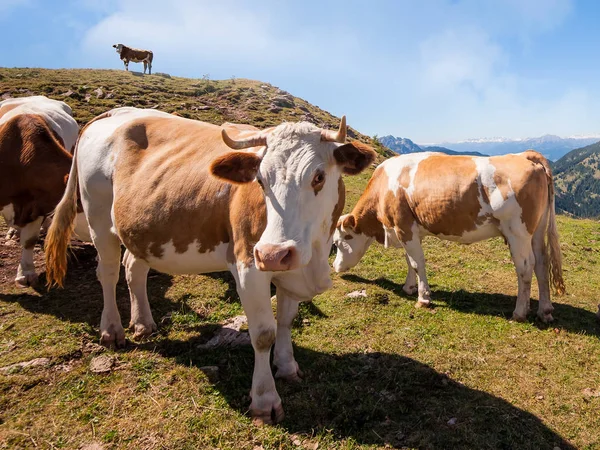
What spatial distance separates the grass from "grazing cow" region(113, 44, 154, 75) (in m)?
47.7

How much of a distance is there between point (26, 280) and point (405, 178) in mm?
7012

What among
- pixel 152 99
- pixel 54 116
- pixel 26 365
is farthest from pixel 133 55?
pixel 26 365

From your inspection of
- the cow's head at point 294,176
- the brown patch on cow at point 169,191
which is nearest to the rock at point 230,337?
the brown patch on cow at point 169,191

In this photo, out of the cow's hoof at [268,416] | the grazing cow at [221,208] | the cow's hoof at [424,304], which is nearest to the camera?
the grazing cow at [221,208]

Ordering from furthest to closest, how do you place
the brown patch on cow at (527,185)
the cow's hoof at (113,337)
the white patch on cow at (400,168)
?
1. the white patch on cow at (400,168)
2. the brown patch on cow at (527,185)
3. the cow's hoof at (113,337)

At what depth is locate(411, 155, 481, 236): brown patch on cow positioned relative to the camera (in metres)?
6.14

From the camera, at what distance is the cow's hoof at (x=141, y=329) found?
5.02m

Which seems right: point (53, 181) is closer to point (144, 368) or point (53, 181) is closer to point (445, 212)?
point (144, 368)

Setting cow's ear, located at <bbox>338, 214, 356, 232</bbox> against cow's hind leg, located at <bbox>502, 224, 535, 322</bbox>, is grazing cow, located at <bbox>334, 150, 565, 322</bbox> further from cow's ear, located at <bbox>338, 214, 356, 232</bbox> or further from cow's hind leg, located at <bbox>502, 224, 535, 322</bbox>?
cow's ear, located at <bbox>338, 214, 356, 232</bbox>

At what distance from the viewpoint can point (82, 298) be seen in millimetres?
5996

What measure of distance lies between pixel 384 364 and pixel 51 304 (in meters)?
5.10

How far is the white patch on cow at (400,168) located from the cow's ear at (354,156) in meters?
3.90

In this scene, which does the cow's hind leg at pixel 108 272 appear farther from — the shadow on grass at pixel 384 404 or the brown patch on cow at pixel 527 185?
the brown patch on cow at pixel 527 185

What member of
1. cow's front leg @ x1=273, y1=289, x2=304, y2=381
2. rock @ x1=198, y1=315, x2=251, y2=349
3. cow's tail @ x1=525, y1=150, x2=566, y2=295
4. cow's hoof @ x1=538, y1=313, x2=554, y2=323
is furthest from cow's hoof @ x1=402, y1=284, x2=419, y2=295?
cow's front leg @ x1=273, y1=289, x2=304, y2=381
